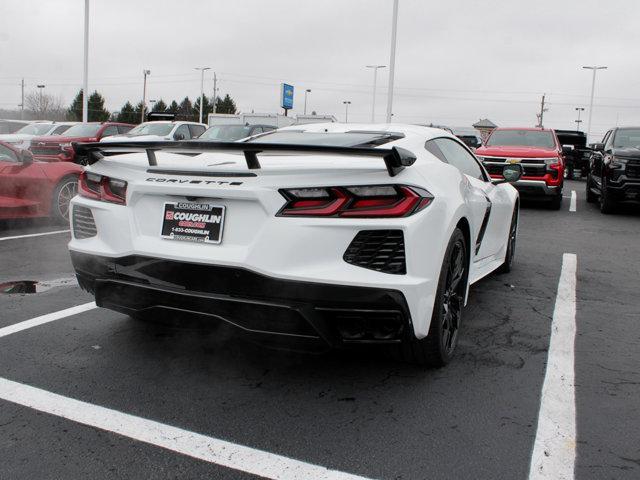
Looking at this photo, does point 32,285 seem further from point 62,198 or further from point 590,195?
point 590,195

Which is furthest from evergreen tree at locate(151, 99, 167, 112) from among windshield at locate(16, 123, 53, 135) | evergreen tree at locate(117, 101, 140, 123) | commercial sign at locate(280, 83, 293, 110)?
windshield at locate(16, 123, 53, 135)

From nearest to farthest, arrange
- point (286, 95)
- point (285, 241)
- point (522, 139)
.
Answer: point (285, 241) → point (522, 139) → point (286, 95)

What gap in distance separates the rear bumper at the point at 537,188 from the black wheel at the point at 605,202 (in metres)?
0.76

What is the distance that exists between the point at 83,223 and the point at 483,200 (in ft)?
8.39

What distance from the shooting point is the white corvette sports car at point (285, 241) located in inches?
108

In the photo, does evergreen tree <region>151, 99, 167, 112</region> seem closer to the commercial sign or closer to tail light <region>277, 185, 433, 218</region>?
Answer: the commercial sign

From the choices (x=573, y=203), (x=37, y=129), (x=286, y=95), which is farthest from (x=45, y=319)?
(x=286, y=95)

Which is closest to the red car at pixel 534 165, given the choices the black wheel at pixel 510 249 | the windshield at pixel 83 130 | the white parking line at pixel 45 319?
the black wheel at pixel 510 249

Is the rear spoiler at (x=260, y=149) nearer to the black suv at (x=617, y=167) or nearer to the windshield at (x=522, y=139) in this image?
the black suv at (x=617, y=167)

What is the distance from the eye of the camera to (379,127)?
4348 mm

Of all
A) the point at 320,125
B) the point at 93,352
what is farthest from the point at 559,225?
the point at 93,352

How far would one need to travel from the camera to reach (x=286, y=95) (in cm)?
5141

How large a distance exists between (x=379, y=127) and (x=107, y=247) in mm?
2060

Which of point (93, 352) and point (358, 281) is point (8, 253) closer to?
point (93, 352)
